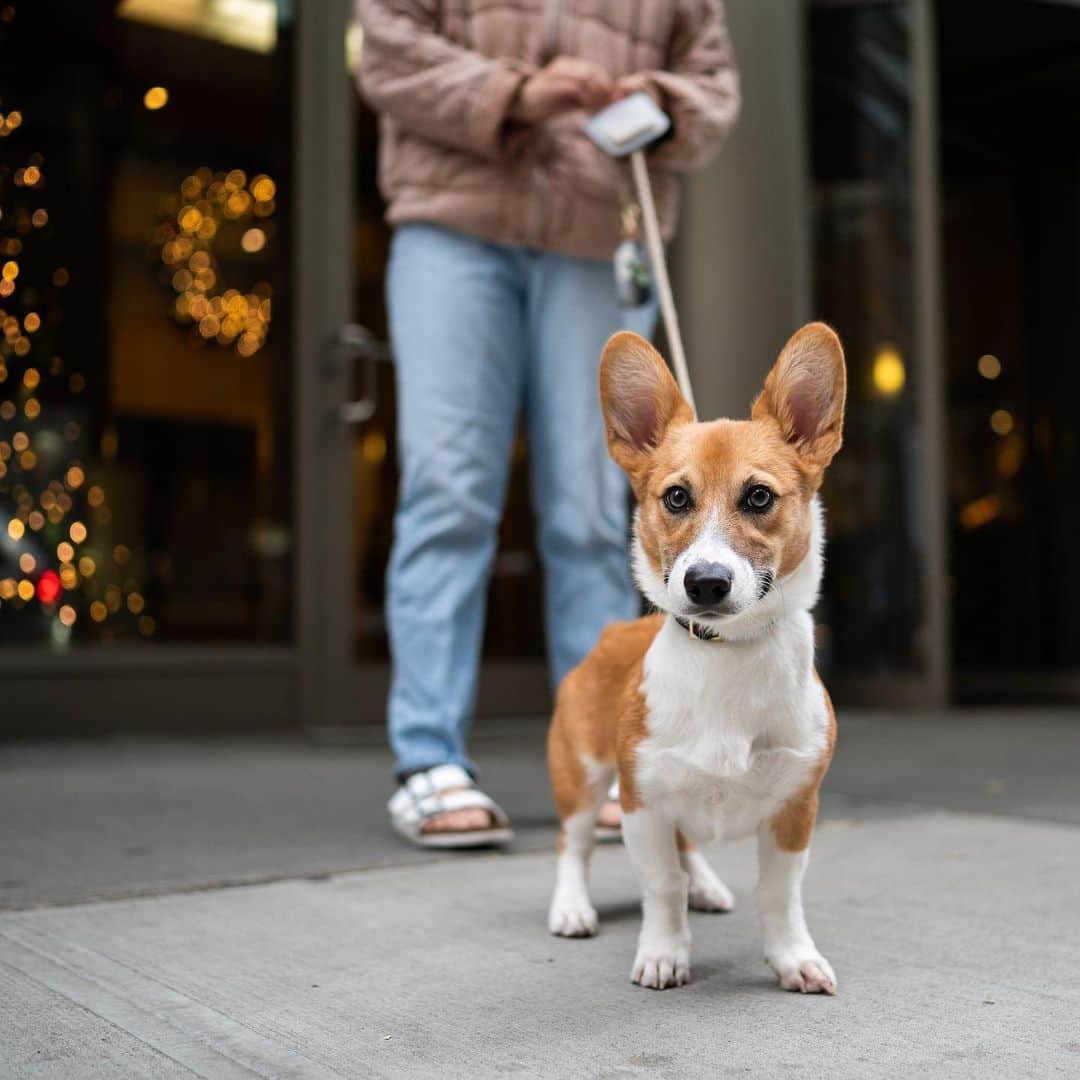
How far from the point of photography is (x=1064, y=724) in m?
5.69

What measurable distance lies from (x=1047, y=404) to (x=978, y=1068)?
7439 mm

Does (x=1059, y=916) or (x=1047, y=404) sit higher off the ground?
(x=1047, y=404)

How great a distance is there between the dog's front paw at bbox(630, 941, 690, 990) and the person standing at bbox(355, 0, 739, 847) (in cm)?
103

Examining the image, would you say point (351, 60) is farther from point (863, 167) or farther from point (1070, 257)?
point (1070, 257)

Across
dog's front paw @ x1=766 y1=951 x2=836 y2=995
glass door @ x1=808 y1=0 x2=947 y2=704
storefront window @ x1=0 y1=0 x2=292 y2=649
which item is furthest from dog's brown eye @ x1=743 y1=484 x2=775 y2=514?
glass door @ x1=808 y1=0 x2=947 y2=704

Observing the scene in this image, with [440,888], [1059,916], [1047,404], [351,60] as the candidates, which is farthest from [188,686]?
[1047,404]

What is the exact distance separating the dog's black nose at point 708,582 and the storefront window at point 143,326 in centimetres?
370

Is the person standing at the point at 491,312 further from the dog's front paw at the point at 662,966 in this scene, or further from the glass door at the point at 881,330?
the glass door at the point at 881,330

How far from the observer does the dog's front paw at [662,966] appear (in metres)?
1.94

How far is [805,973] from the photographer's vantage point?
1896mm

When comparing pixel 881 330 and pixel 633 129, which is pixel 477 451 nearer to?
pixel 633 129

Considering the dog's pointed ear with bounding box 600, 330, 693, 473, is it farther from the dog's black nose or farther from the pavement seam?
the pavement seam

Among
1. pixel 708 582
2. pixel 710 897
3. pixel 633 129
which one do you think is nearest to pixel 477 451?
pixel 633 129

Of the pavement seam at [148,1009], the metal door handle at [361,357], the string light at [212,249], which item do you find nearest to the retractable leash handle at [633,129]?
the pavement seam at [148,1009]
